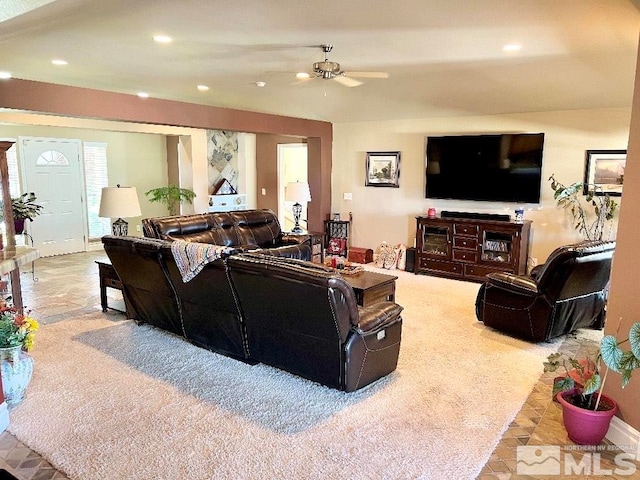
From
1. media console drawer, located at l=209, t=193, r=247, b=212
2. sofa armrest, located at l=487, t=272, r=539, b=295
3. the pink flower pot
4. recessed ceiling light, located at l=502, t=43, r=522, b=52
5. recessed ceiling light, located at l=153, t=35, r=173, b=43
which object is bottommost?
the pink flower pot

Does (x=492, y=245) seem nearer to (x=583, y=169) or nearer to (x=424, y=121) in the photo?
(x=583, y=169)

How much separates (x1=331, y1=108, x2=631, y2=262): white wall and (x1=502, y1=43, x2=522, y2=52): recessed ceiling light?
7.48 ft

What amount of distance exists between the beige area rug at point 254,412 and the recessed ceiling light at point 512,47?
8.69 ft

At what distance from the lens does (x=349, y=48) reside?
4.23 meters

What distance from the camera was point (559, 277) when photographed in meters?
3.87

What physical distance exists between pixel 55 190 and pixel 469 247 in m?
7.03

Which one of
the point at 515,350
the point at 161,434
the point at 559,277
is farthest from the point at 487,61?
the point at 161,434

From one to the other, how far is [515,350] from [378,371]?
146 centimetres

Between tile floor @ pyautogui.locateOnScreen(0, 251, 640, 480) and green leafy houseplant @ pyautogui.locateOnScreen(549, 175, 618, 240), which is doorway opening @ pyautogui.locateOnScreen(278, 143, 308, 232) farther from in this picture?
tile floor @ pyautogui.locateOnScreen(0, 251, 640, 480)

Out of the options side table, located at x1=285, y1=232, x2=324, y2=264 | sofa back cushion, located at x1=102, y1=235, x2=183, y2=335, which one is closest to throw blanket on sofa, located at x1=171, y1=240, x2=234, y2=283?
sofa back cushion, located at x1=102, y1=235, x2=183, y2=335

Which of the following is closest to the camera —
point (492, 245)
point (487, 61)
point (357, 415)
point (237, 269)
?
point (357, 415)

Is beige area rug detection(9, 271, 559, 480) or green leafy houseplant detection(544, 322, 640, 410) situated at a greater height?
green leafy houseplant detection(544, 322, 640, 410)

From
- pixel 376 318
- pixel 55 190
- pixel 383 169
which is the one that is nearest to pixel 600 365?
pixel 376 318

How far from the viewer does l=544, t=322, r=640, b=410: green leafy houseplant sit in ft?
7.45
